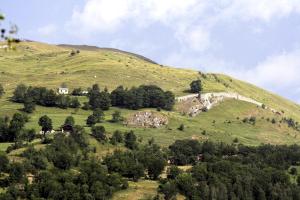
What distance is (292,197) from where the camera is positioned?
630 ft

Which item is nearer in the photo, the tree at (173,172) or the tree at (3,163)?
the tree at (3,163)

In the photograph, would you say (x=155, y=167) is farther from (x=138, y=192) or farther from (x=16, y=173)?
(x=16, y=173)

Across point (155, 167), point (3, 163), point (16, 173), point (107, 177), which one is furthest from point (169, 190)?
point (3, 163)

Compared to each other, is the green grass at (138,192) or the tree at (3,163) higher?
the tree at (3,163)

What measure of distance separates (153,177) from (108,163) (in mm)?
15683

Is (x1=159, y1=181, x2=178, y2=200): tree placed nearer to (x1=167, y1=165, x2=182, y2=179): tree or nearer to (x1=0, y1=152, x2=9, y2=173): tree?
(x1=167, y1=165, x2=182, y2=179): tree

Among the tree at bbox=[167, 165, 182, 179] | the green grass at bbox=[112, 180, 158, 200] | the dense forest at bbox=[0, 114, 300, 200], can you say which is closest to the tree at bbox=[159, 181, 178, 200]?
the dense forest at bbox=[0, 114, 300, 200]

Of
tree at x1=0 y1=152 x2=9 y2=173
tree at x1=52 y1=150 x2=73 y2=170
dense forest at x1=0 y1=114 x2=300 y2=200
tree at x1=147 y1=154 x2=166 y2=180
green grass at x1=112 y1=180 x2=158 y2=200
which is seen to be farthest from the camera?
tree at x1=147 y1=154 x2=166 y2=180

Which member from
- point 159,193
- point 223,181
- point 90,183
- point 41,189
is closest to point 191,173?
point 223,181

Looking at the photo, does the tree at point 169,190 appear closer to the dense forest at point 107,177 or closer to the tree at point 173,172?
the dense forest at point 107,177

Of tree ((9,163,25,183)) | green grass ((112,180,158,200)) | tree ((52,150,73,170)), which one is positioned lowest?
green grass ((112,180,158,200))

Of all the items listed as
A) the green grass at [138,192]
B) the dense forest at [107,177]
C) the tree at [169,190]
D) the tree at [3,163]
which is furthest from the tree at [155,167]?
the tree at [3,163]

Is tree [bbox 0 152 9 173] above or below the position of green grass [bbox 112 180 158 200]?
above

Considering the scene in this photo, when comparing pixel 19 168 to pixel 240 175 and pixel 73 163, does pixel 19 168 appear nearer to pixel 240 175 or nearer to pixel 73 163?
pixel 73 163
